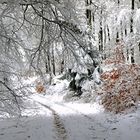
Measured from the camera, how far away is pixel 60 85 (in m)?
40.3

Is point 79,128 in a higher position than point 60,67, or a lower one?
lower

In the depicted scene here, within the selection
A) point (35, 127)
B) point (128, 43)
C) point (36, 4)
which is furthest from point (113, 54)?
point (36, 4)

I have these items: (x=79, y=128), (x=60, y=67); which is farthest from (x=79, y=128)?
(x=60, y=67)

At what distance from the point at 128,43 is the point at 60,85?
20.9 m

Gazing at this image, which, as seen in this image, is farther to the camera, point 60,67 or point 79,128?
point 60,67

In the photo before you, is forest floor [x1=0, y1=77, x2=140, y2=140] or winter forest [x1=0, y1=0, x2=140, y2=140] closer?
winter forest [x1=0, y1=0, x2=140, y2=140]

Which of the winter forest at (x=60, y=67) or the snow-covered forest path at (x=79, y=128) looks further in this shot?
the snow-covered forest path at (x=79, y=128)

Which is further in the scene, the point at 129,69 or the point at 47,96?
the point at 47,96

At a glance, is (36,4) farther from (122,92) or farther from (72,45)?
(122,92)

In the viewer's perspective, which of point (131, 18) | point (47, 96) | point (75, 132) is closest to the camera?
point (75, 132)

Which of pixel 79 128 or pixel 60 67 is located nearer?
pixel 79 128

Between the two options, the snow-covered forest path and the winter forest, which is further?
the snow-covered forest path

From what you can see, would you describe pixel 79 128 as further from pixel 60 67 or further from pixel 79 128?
pixel 60 67

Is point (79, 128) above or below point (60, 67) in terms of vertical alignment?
below
